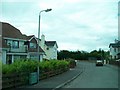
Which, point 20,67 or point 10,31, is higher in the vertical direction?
point 10,31

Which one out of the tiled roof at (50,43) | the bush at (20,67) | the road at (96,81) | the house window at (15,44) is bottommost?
the road at (96,81)

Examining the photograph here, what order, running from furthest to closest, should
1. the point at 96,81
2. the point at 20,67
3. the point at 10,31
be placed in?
the point at 10,31, the point at 96,81, the point at 20,67

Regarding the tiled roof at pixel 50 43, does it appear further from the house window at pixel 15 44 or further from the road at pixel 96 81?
the road at pixel 96 81

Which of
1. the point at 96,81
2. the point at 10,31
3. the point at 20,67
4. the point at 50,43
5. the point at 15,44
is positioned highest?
the point at 10,31

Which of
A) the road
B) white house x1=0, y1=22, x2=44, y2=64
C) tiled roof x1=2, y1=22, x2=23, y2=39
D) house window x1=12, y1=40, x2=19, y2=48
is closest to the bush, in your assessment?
the road

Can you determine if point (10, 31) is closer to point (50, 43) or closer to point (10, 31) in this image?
point (10, 31)

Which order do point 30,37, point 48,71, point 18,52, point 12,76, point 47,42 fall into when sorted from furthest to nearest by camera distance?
1. point 47,42
2. point 30,37
3. point 18,52
4. point 48,71
5. point 12,76

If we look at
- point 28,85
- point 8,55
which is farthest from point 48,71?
point 8,55

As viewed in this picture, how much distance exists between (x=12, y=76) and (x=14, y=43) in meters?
37.2

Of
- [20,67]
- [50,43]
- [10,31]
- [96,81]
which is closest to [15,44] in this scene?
[10,31]

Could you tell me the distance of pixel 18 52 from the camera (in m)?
56.4

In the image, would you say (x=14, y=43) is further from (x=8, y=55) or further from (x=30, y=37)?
(x=30, y=37)

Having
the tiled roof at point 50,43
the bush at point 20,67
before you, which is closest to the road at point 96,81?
the bush at point 20,67

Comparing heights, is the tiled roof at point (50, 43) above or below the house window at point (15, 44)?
above
